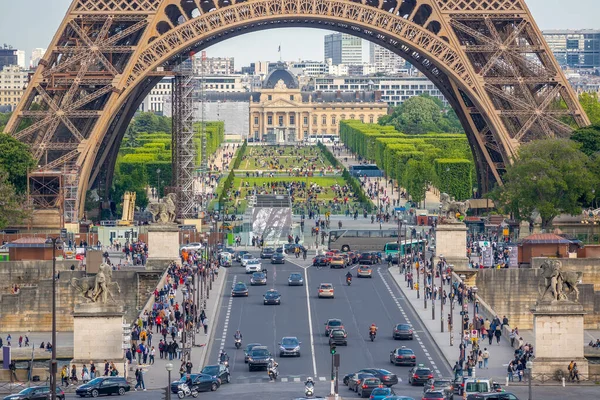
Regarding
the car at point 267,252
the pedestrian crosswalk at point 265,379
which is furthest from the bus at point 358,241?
the pedestrian crosswalk at point 265,379

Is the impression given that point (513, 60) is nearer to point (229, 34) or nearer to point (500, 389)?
point (229, 34)

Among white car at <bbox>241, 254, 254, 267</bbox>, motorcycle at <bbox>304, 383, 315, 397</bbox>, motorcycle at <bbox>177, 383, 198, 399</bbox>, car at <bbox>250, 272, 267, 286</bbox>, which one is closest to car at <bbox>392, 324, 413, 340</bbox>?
motorcycle at <bbox>304, 383, 315, 397</bbox>

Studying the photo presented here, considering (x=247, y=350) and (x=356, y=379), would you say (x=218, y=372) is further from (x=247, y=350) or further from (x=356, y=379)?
(x=247, y=350)

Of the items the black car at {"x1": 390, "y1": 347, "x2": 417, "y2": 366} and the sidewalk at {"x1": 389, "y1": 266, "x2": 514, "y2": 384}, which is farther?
the black car at {"x1": 390, "y1": 347, "x2": 417, "y2": 366}

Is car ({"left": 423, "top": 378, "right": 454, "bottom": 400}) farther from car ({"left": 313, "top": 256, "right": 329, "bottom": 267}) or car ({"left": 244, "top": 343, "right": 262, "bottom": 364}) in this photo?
car ({"left": 313, "top": 256, "right": 329, "bottom": 267})

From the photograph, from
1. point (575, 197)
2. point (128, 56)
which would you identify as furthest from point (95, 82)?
point (575, 197)

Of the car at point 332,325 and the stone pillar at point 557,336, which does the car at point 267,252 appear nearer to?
the car at point 332,325
